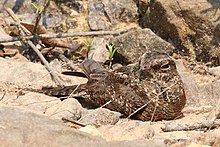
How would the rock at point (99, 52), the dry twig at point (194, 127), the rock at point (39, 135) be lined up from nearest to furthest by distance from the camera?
the rock at point (39, 135)
the dry twig at point (194, 127)
the rock at point (99, 52)

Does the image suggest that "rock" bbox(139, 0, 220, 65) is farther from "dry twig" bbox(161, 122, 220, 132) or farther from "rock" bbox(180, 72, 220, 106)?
"dry twig" bbox(161, 122, 220, 132)

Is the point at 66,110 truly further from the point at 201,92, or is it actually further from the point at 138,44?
the point at 138,44

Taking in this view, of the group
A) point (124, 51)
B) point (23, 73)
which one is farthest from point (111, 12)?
point (23, 73)

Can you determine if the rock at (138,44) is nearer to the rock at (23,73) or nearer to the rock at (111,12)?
the rock at (111,12)

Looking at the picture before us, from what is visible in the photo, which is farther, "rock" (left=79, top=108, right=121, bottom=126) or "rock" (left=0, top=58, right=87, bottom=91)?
"rock" (left=0, top=58, right=87, bottom=91)

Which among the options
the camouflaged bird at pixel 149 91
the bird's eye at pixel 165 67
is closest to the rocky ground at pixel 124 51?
the camouflaged bird at pixel 149 91

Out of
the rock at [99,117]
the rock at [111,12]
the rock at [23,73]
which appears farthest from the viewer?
the rock at [111,12]

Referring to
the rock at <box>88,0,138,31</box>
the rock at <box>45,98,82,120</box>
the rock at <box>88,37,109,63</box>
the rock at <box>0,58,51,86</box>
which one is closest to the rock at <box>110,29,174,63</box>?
the rock at <box>88,37,109,63</box>
